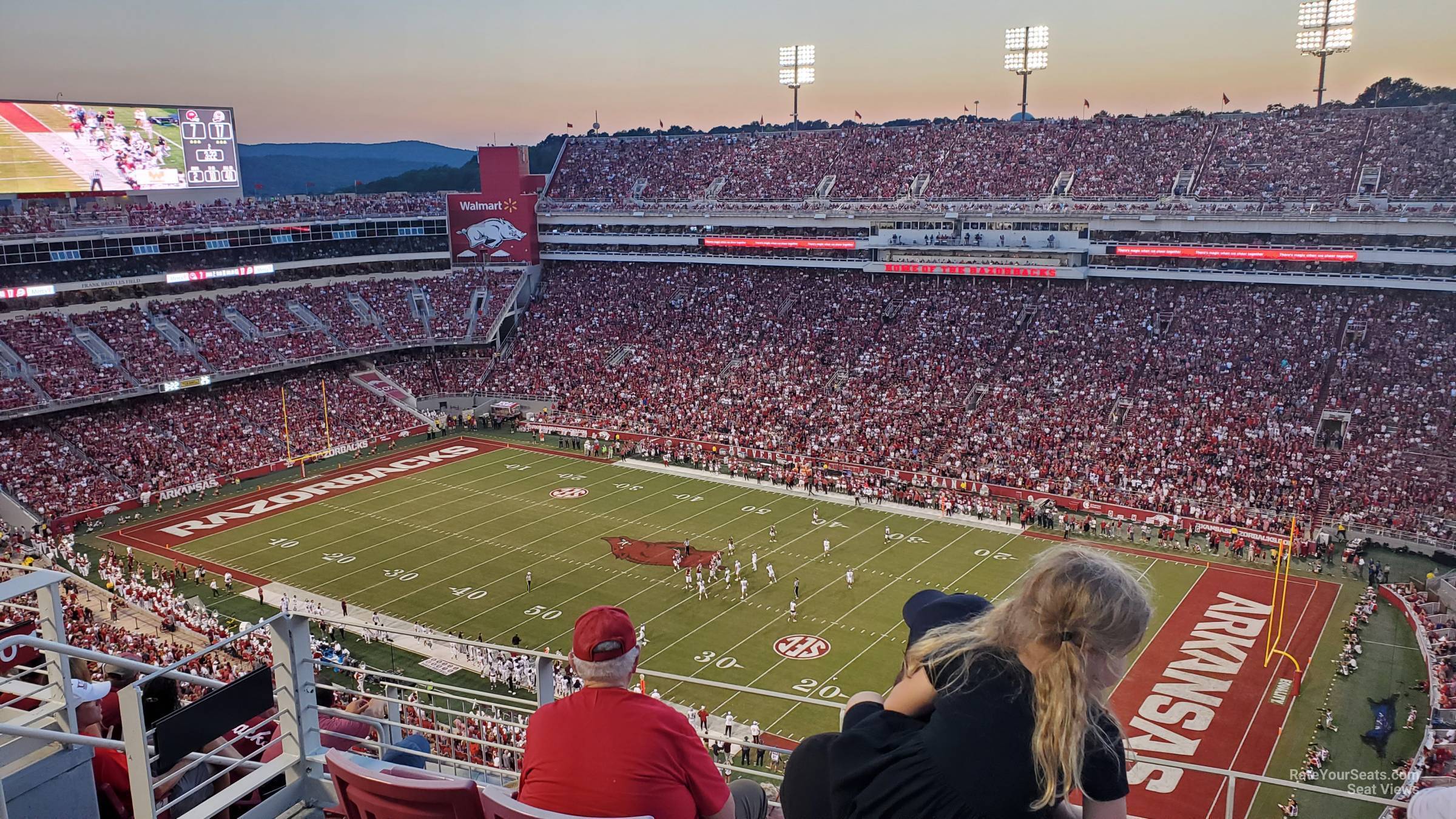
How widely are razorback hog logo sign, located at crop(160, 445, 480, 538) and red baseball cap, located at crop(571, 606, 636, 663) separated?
30.5 m

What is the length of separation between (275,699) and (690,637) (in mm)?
18197

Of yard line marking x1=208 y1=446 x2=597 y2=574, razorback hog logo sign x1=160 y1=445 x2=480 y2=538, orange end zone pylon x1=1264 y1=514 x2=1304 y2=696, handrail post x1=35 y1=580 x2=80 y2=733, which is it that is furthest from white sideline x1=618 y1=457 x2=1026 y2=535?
handrail post x1=35 y1=580 x2=80 y2=733

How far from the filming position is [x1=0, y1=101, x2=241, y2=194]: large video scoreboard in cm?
3856

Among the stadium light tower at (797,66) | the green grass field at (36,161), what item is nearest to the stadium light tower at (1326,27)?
the stadium light tower at (797,66)

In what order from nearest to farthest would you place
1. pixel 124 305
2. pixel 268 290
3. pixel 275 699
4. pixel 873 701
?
1. pixel 873 701
2. pixel 275 699
3. pixel 124 305
4. pixel 268 290

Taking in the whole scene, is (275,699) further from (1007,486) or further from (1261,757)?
(1007,486)

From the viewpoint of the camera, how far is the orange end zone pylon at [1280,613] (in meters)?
20.1

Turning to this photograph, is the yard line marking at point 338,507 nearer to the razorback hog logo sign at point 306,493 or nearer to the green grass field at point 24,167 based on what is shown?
the razorback hog logo sign at point 306,493

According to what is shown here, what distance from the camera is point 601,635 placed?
Answer: 304 cm

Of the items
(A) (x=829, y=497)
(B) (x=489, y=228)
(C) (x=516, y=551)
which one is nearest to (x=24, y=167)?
(B) (x=489, y=228)

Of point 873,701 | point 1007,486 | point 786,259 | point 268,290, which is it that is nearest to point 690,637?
point 1007,486

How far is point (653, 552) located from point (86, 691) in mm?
23234

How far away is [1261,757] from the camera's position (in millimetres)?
16734

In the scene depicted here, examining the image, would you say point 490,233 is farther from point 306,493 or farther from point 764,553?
point 764,553
